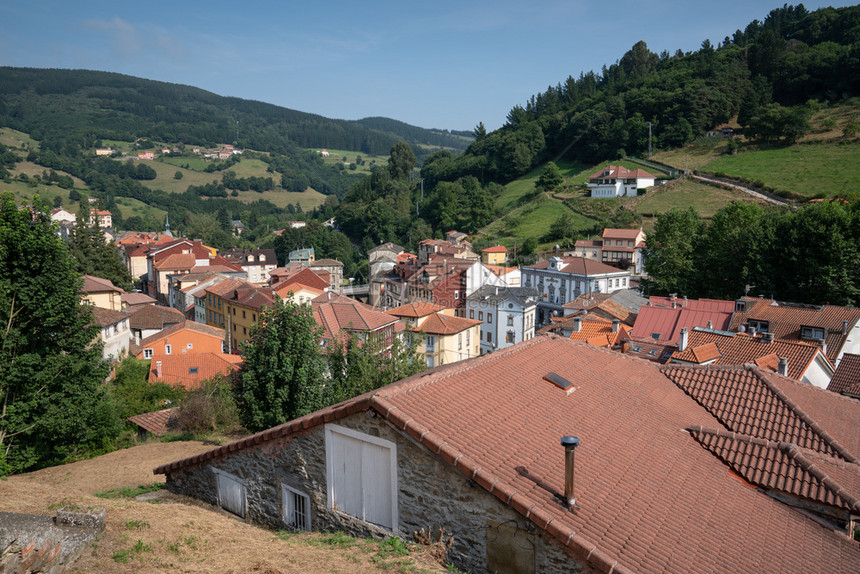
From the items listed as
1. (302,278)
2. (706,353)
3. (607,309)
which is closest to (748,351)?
(706,353)

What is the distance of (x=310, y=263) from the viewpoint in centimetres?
8800

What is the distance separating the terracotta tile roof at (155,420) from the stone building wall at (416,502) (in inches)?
584

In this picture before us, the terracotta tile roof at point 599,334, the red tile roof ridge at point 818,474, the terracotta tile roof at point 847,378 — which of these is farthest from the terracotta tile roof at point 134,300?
the red tile roof ridge at point 818,474

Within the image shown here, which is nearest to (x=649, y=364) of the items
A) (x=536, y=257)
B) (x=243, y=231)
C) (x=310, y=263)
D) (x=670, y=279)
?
(x=670, y=279)

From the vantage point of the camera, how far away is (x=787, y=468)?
8805mm

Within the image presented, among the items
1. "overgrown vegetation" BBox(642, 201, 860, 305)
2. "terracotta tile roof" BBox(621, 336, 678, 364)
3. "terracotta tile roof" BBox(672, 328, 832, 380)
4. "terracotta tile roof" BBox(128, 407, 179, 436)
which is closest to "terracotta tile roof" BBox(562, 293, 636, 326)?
"overgrown vegetation" BBox(642, 201, 860, 305)

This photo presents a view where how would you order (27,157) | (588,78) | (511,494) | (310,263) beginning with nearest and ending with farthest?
(511,494) → (310,263) → (588,78) → (27,157)

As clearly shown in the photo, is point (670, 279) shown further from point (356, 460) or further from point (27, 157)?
point (27, 157)

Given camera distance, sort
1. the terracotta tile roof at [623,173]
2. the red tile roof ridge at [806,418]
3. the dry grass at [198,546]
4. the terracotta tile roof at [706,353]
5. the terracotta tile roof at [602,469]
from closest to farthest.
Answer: the terracotta tile roof at [602,469] < the dry grass at [198,546] < the red tile roof ridge at [806,418] < the terracotta tile roof at [706,353] < the terracotta tile roof at [623,173]

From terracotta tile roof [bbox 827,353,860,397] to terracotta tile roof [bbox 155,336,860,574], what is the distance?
13.7 meters

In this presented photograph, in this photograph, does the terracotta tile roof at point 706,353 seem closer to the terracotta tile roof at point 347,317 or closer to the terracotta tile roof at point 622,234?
the terracotta tile roof at point 347,317

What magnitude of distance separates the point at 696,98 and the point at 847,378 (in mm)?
90487

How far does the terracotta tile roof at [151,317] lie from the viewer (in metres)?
41.4

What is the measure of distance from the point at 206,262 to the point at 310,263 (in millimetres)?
18767
